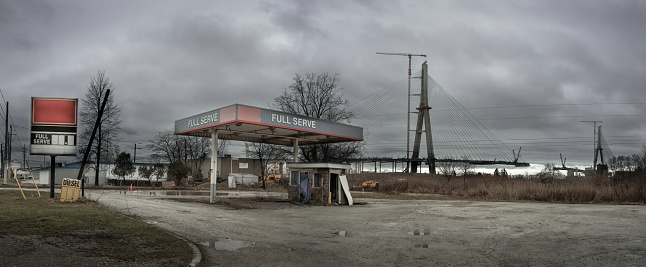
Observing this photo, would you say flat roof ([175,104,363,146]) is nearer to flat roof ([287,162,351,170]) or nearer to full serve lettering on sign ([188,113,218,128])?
full serve lettering on sign ([188,113,218,128])

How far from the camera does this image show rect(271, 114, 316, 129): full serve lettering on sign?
24.0 metres

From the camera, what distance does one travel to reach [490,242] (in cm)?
1127

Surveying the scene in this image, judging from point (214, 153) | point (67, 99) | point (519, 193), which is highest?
point (67, 99)

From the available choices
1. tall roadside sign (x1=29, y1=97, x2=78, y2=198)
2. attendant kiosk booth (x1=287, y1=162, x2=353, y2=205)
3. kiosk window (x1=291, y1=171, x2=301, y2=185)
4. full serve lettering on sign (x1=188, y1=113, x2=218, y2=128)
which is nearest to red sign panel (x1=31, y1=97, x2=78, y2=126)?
tall roadside sign (x1=29, y1=97, x2=78, y2=198)

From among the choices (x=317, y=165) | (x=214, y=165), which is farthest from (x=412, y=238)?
(x=214, y=165)

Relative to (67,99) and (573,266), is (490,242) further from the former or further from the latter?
(67,99)

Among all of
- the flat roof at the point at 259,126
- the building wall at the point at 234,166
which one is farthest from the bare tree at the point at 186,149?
the flat roof at the point at 259,126

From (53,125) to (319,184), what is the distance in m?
13.1

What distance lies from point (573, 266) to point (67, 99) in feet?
68.0

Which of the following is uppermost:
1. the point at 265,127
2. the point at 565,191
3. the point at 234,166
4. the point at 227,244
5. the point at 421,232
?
the point at 265,127

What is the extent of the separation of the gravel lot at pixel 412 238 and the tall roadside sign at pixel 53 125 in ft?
20.9

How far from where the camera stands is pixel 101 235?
1040 cm

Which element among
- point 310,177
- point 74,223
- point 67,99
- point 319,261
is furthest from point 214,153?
point 319,261

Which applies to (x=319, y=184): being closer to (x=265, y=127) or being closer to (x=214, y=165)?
(x=265, y=127)
